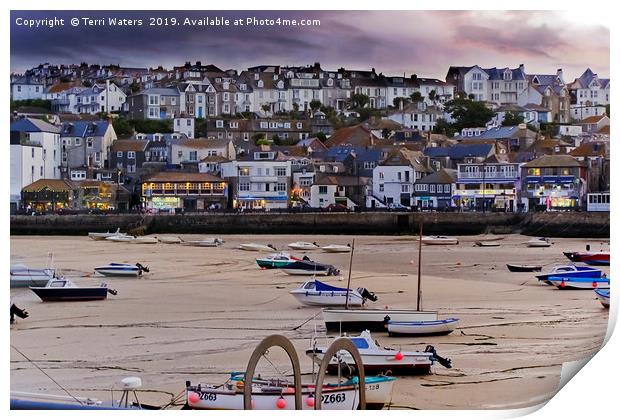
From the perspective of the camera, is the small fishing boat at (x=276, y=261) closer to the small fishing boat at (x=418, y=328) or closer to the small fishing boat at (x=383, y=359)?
the small fishing boat at (x=418, y=328)

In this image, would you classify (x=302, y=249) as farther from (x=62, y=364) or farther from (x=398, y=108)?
(x=62, y=364)

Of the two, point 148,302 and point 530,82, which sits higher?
point 530,82

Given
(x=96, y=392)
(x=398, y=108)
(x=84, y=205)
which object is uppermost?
(x=398, y=108)

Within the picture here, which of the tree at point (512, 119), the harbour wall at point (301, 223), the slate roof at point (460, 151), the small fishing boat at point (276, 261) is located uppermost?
the tree at point (512, 119)

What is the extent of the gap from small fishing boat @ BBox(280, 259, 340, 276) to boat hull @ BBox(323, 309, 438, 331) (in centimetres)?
208

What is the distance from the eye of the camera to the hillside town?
859 centimetres

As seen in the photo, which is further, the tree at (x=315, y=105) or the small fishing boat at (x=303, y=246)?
the small fishing boat at (x=303, y=246)

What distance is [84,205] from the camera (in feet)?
31.1

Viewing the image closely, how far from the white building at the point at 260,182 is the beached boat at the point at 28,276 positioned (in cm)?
165

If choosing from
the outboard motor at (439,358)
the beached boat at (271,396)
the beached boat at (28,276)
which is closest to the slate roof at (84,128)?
the beached boat at (28,276)

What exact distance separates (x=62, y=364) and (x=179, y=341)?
2.98 feet

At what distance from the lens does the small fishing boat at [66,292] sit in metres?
9.20

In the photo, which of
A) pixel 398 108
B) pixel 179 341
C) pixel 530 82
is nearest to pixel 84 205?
pixel 179 341

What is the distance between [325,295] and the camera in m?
8.99
